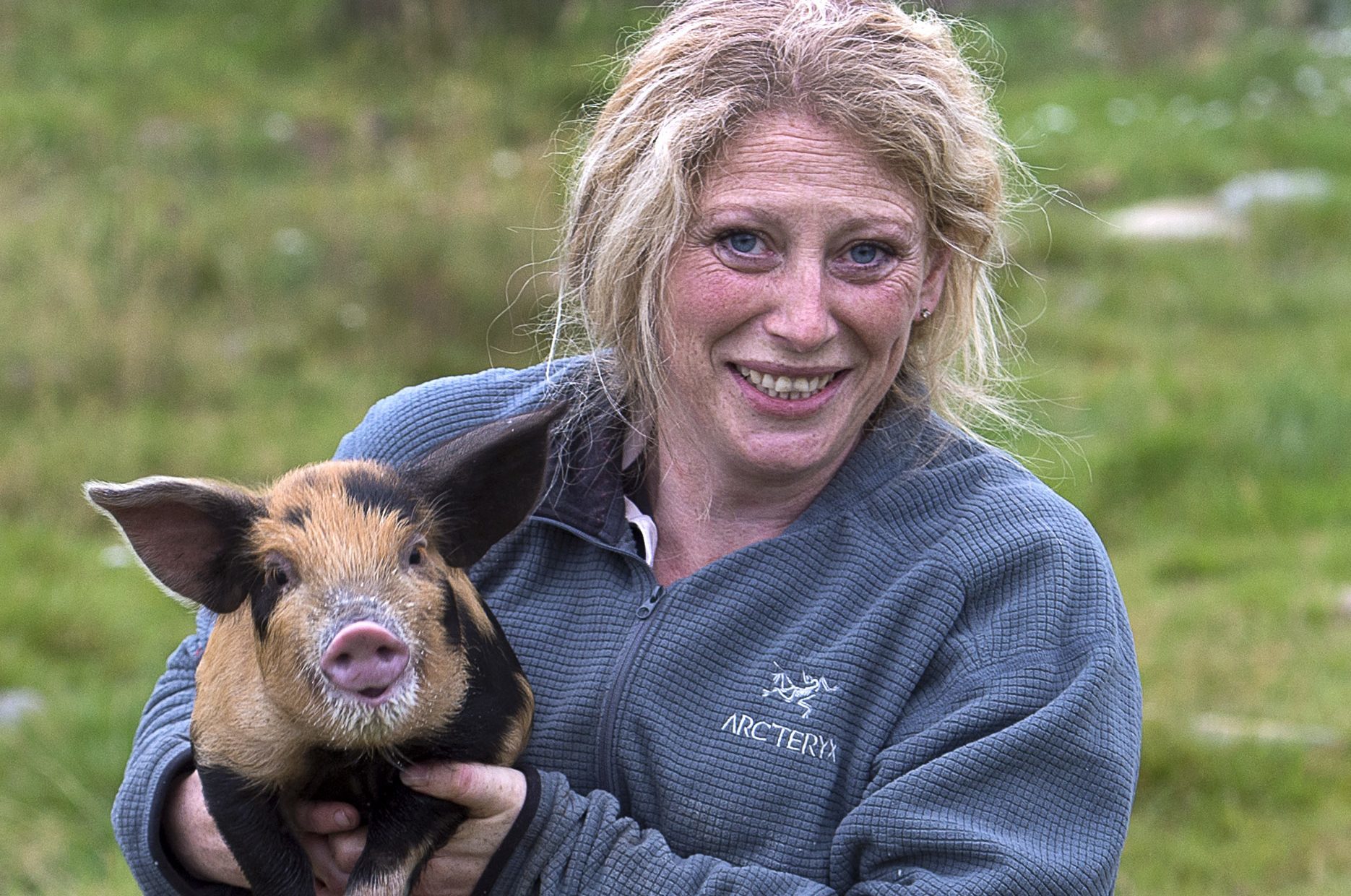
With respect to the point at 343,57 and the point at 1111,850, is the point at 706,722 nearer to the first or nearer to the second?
the point at 1111,850

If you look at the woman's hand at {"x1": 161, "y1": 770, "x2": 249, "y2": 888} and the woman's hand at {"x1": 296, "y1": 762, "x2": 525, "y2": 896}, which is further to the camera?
the woman's hand at {"x1": 161, "y1": 770, "x2": 249, "y2": 888}

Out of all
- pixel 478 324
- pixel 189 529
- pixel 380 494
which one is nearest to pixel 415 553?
pixel 380 494

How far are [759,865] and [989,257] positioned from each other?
1146 mm

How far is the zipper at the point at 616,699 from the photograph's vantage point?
2.60 m

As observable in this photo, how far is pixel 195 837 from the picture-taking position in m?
2.58

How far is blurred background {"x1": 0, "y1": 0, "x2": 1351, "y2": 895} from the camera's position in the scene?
4.69 metres

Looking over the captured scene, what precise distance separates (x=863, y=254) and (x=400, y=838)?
113 centimetres

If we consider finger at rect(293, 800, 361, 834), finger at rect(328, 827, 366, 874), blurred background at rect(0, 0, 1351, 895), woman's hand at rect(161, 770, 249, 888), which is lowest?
blurred background at rect(0, 0, 1351, 895)

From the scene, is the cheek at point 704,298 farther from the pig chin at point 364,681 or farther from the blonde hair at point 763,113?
the pig chin at point 364,681

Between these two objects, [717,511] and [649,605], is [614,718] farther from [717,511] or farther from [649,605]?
[717,511]

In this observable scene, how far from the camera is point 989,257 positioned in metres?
2.93

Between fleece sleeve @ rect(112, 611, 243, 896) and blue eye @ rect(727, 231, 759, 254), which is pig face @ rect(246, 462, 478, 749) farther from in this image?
blue eye @ rect(727, 231, 759, 254)

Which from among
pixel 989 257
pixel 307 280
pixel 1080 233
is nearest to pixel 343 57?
pixel 307 280

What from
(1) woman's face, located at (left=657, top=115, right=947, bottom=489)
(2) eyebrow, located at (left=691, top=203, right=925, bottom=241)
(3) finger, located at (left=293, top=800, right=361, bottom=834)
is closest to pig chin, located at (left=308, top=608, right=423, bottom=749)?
(3) finger, located at (left=293, top=800, right=361, bottom=834)
